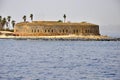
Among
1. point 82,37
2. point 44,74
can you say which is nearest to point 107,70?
point 44,74

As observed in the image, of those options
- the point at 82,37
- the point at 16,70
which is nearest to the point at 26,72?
the point at 16,70

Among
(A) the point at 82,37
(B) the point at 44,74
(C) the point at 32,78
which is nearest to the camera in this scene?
(C) the point at 32,78

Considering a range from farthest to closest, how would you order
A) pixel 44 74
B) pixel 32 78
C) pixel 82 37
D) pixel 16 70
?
pixel 82 37, pixel 16 70, pixel 44 74, pixel 32 78

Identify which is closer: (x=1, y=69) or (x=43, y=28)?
(x=1, y=69)

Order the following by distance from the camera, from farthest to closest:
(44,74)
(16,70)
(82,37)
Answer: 1. (82,37)
2. (16,70)
3. (44,74)

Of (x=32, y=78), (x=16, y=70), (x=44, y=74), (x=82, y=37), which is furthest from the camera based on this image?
(x=82, y=37)

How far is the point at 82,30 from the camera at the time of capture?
150000mm

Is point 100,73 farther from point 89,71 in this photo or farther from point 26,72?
point 26,72

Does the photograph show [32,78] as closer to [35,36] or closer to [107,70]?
[107,70]

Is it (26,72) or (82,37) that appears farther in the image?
(82,37)

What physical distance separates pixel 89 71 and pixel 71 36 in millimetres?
105806

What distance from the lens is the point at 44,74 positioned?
124 feet

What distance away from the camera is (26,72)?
39.0 m

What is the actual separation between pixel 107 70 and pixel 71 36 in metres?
105
